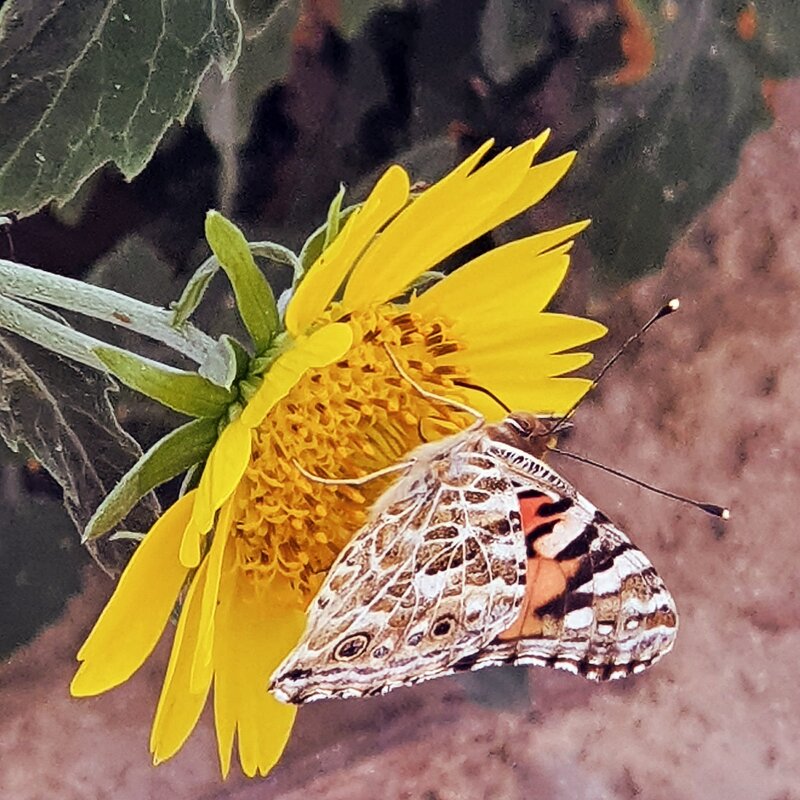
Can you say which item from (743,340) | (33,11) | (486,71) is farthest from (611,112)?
(33,11)

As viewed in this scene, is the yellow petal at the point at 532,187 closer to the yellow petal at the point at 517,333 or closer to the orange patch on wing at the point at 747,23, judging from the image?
the yellow petal at the point at 517,333

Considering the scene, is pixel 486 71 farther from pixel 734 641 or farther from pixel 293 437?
pixel 734 641

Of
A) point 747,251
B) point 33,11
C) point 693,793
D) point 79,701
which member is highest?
point 33,11

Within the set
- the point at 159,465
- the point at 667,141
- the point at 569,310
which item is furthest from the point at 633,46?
the point at 159,465

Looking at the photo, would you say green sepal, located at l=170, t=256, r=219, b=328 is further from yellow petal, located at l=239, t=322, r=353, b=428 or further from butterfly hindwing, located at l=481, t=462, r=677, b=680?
butterfly hindwing, located at l=481, t=462, r=677, b=680

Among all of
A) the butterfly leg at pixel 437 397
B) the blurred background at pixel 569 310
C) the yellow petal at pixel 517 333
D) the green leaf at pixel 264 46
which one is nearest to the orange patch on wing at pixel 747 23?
the blurred background at pixel 569 310
